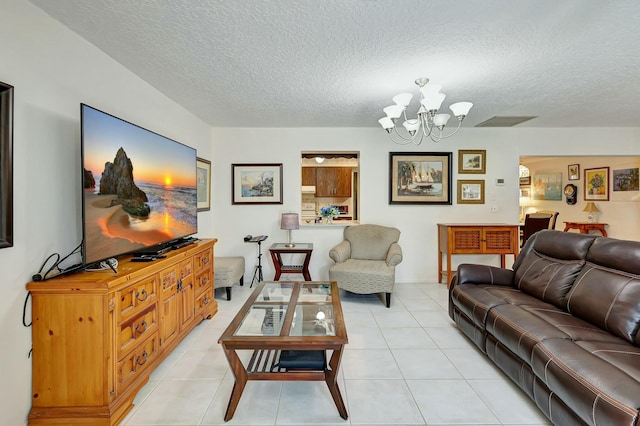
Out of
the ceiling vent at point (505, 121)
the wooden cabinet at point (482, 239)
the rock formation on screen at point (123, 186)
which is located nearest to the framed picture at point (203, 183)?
the rock formation on screen at point (123, 186)

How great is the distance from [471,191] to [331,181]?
330 centimetres

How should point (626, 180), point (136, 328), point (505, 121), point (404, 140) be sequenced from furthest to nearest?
point (626, 180)
point (404, 140)
point (505, 121)
point (136, 328)

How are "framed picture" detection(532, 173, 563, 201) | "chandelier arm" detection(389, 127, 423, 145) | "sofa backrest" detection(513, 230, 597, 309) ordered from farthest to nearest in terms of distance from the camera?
"framed picture" detection(532, 173, 563, 201) < "chandelier arm" detection(389, 127, 423, 145) < "sofa backrest" detection(513, 230, 597, 309)

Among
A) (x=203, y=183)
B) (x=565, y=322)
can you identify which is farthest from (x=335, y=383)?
(x=203, y=183)

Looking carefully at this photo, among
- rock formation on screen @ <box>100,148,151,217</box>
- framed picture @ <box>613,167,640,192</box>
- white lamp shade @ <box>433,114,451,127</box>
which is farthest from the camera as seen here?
framed picture @ <box>613,167,640,192</box>

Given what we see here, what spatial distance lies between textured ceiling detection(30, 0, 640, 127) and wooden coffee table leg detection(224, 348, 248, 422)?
200 cm

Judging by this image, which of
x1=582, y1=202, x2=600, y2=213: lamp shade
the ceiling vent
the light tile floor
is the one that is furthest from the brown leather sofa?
x1=582, y1=202, x2=600, y2=213: lamp shade

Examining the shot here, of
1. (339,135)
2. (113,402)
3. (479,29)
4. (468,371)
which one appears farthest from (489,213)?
(113,402)

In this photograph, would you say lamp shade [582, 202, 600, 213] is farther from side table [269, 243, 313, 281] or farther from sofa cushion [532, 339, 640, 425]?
side table [269, 243, 313, 281]

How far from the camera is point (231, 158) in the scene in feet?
15.0

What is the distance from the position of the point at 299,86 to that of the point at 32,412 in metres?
2.96

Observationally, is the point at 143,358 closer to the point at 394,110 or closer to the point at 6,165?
the point at 6,165

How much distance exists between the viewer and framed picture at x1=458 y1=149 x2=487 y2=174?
15.1 feet

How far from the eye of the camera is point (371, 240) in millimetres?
4281
